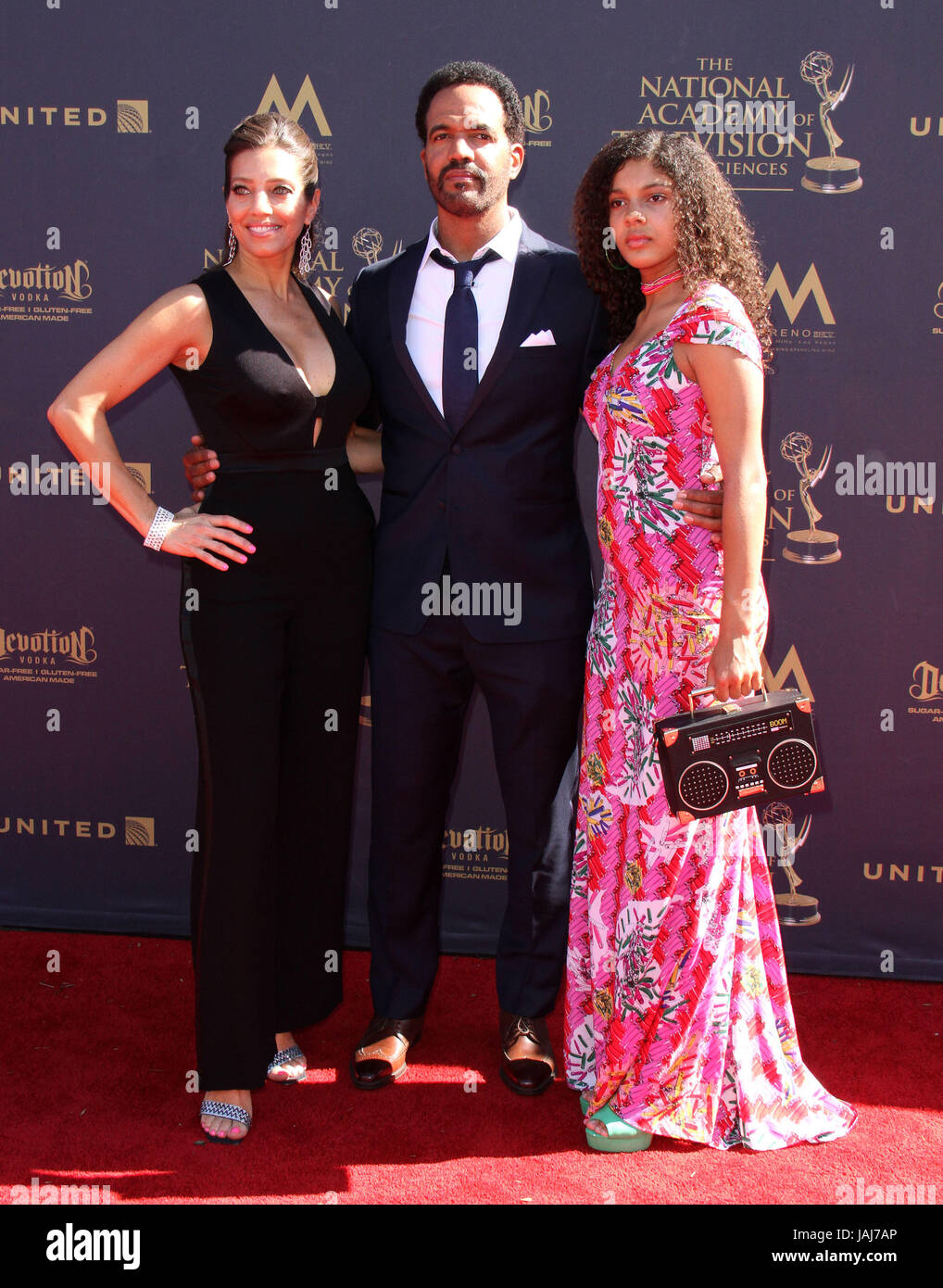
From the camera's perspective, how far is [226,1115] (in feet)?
7.48

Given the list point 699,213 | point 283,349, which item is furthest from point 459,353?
point 699,213

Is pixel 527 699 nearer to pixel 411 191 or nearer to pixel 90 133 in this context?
pixel 411 191

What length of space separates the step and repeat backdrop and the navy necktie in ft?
2.69

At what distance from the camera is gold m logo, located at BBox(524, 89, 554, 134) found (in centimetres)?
293

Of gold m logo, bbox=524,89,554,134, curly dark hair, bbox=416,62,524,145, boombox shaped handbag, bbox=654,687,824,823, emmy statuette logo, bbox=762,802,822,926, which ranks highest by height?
gold m logo, bbox=524,89,554,134

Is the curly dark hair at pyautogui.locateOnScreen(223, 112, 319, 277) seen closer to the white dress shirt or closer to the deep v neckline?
the deep v neckline

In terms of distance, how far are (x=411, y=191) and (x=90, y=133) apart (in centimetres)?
90

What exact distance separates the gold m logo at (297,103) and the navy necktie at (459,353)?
1.01 m

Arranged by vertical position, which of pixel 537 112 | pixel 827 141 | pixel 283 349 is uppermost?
pixel 537 112

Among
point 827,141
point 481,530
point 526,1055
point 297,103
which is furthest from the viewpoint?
point 297,103

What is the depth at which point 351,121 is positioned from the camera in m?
3.00

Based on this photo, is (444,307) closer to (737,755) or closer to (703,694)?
(703,694)

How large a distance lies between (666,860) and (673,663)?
384 mm

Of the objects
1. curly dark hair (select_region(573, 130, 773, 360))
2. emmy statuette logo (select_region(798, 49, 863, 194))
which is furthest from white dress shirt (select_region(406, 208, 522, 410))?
emmy statuette logo (select_region(798, 49, 863, 194))
